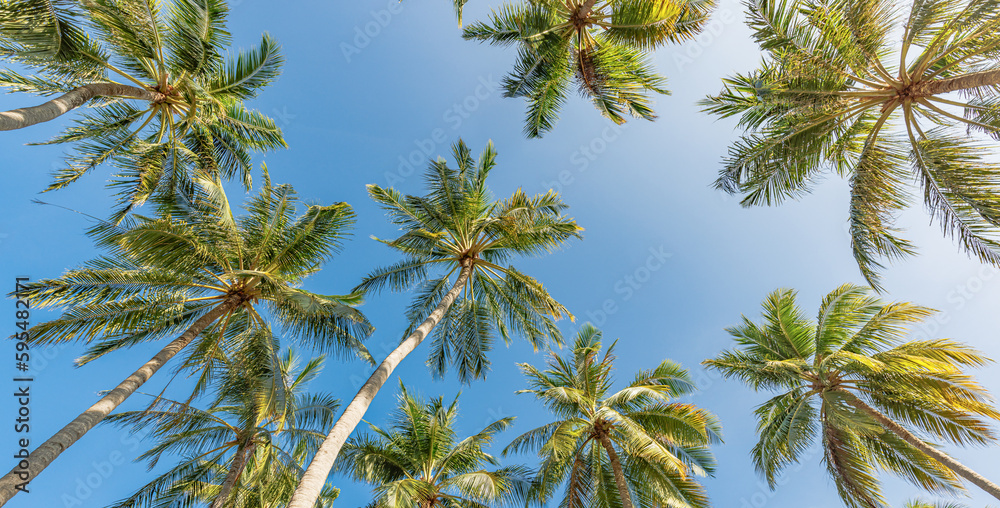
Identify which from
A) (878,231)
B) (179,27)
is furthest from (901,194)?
(179,27)

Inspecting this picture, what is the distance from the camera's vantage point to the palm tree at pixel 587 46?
1141 centimetres

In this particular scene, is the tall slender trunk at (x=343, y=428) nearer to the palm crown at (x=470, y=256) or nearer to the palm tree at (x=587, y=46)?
the palm crown at (x=470, y=256)

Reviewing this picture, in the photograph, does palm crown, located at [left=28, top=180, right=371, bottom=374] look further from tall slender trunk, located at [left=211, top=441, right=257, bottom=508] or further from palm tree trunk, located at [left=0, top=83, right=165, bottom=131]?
tall slender trunk, located at [left=211, top=441, right=257, bottom=508]

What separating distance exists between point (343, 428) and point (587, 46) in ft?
40.2

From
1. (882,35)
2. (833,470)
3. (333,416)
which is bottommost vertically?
(833,470)

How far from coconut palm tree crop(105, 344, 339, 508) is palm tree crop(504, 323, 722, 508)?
20.2ft

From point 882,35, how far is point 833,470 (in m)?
10.7

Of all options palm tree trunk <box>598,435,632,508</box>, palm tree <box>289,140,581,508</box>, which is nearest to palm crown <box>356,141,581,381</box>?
palm tree <box>289,140,581,508</box>

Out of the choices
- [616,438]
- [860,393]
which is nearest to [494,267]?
[616,438]

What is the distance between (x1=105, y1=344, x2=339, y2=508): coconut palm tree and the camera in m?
10.0

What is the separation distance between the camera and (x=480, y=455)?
1433 cm

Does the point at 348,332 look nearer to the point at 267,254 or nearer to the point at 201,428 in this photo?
the point at 267,254

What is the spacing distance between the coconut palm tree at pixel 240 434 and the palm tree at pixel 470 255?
147 inches

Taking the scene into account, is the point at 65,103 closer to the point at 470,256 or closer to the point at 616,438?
the point at 470,256
